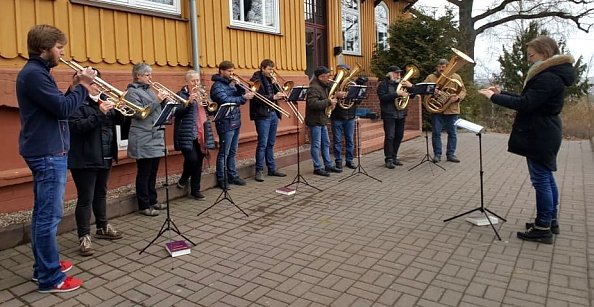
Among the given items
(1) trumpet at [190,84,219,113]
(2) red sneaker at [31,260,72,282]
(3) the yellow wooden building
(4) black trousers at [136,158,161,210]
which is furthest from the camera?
(1) trumpet at [190,84,219,113]

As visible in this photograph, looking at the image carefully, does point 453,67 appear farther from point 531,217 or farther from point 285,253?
point 285,253

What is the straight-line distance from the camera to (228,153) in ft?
24.0

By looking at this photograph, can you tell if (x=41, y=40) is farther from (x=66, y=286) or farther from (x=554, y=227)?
(x=554, y=227)

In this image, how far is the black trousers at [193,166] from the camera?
6457 mm

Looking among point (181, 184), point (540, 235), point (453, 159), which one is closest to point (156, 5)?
point (181, 184)

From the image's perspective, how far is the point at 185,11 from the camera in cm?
757

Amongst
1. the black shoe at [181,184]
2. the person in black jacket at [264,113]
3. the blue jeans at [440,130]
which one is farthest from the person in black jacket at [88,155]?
the blue jeans at [440,130]

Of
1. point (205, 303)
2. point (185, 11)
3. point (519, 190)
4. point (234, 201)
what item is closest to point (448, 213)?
point (519, 190)

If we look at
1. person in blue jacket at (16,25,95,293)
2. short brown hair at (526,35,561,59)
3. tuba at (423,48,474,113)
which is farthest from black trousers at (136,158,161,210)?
tuba at (423,48,474,113)

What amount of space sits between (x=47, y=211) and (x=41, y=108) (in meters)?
0.79

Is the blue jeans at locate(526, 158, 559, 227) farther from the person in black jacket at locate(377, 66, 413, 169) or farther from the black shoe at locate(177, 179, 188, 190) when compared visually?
the black shoe at locate(177, 179, 188, 190)

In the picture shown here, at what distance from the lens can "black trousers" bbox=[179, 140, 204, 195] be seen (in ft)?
21.2

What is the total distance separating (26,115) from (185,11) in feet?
14.5

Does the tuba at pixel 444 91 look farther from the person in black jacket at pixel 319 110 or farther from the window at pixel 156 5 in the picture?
the window at pixel 156 5
